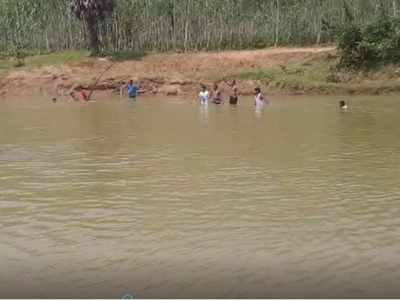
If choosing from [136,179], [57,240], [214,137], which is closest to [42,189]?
[136,179]

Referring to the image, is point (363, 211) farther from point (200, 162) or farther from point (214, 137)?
point (214, 137)

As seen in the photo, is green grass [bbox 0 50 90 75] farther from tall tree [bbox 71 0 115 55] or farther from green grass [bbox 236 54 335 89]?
green grass [bbox 236 54 335 89]

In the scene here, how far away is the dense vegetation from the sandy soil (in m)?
4.11

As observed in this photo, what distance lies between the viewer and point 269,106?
2998 centimetres

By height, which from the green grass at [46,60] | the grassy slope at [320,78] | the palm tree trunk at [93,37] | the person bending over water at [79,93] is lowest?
the person bending over water at [79,93]

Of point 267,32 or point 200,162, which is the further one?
point 267,32

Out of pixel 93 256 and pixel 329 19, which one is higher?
pixel 329 19

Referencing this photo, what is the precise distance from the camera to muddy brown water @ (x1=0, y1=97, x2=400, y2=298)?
706 centimetres

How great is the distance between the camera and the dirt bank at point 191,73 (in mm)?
38125

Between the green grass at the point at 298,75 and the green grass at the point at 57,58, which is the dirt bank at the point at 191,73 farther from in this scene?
the green grass at the point at 57,58

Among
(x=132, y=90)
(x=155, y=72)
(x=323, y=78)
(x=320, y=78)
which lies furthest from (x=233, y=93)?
(x=155, y=72)

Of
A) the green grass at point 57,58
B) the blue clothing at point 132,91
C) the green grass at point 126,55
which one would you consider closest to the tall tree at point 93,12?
the green grass at point 57,58

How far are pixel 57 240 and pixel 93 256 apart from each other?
→ 84cm

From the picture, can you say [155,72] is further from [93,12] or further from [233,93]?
[233,93]
